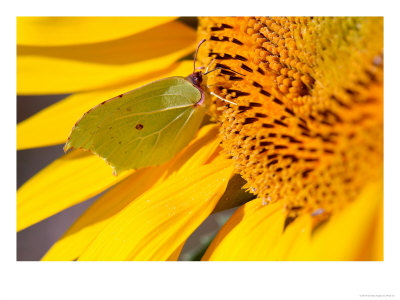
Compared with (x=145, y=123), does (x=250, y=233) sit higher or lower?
lower

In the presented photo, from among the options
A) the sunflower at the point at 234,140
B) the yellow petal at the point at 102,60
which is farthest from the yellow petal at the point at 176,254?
the yellow petal at the point at 102,60

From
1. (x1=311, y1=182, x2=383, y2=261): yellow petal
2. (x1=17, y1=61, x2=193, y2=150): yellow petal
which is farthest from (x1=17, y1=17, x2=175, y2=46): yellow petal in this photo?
(x1=311, y1=182, x2=383, y2=261): yellow petal

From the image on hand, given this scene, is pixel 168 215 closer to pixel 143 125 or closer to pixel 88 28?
pixel 143 125

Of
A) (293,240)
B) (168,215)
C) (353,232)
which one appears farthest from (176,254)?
(353,232)

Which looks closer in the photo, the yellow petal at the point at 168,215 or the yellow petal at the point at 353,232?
the yellow petal at the point at 353,232

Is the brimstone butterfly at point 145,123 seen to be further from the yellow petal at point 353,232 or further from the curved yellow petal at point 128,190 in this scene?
the yellow petal at point 353,232

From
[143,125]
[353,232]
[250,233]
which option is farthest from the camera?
[143,125]
